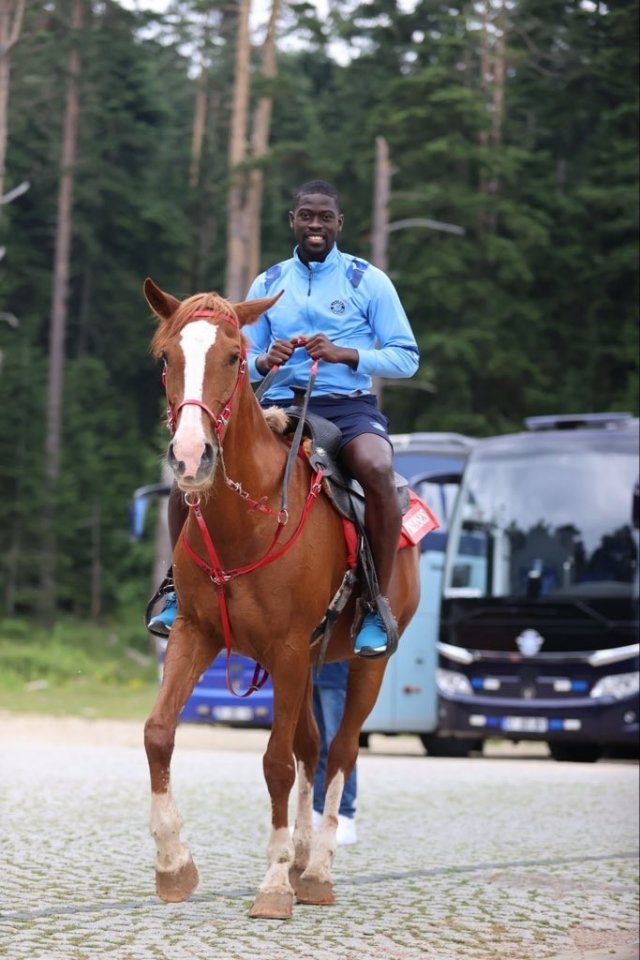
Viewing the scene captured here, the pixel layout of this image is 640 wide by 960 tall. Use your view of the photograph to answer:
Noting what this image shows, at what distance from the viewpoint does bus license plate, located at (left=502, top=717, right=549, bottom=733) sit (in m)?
20.8

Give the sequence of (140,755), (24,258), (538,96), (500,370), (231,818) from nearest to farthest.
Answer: (231,818) → (140,755) → (538,96) → (500,370) → (24,258)

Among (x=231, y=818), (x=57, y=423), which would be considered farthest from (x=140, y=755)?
(x=57, y=423)

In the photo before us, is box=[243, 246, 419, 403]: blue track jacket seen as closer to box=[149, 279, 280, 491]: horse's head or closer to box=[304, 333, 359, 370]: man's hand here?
box=[304, 333, 359, 370]: man's hand

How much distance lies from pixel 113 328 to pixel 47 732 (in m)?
42.9

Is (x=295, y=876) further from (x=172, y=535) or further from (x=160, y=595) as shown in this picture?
(x=172, y=535)

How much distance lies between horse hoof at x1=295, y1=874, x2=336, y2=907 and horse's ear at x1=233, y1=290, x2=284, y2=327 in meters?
2.68

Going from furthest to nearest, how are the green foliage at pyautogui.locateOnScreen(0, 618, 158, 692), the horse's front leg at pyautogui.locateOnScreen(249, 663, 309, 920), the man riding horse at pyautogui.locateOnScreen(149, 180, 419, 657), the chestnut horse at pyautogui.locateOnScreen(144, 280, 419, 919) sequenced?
the green foliage at pyautogui.locateOnScreen(0, 618, 158, 692), the man riding horse at pyautogui.locateOnScreen(149, 180, 419, 657), the horse's front leg at pyautogui.locateOnScreen(249, 663, 309, 920), the chestnut horse at pyautogui.locateOnScreen(144, 280, 419, 919)

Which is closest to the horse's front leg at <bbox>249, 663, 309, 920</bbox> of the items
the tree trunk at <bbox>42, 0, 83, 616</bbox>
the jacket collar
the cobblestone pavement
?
the cobblestone pavement

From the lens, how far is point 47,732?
2538 cm

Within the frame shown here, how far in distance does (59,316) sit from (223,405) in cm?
5020

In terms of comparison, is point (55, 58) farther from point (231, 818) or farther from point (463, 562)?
point (231, 818)

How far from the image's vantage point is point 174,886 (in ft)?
26.1

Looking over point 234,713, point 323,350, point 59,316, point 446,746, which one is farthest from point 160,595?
point 59,316

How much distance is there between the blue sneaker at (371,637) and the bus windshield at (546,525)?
12.1 metres
